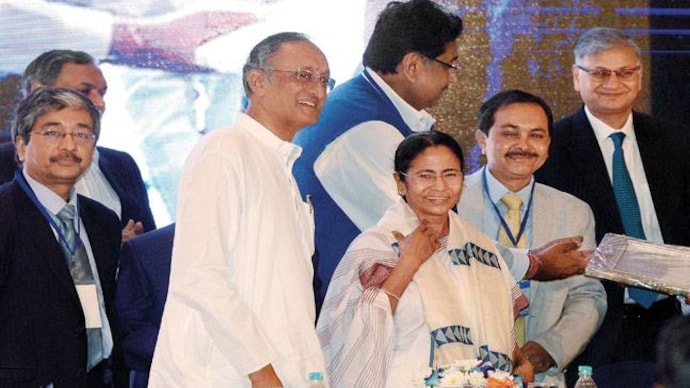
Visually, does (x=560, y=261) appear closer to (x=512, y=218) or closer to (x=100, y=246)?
(x=512, y=218)

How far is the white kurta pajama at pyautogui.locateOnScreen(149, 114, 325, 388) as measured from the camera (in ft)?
10.7

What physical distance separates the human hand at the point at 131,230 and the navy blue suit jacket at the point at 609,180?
145 centimetres

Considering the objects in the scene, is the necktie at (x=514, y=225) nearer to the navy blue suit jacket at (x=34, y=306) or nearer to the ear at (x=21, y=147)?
the navy blue suit jacket at (x=34, y=306)

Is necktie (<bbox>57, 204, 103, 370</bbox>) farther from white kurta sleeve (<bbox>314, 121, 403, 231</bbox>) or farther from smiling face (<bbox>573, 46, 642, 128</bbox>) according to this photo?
smiling face (<bbox>573, 46, 642, 128</bbox>)

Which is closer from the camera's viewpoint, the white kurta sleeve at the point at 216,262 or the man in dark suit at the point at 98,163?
the white kurta sleeve at the point at 216,262

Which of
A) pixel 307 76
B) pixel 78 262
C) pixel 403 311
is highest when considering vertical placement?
pixel 307 76

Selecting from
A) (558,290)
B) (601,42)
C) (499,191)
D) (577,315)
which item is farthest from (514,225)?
(601,42)

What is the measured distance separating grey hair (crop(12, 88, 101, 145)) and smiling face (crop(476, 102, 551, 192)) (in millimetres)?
1366

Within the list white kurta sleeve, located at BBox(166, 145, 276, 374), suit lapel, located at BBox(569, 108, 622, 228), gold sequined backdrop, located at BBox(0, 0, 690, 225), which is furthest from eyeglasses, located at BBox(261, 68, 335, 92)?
gold sequined backdrop, located at BBox(0, 0, 690, 225)

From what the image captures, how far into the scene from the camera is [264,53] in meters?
3.63

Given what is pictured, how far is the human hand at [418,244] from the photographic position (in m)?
3.83

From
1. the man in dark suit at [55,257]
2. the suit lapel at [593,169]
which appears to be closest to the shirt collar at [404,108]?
the suit lapel at [593,169]

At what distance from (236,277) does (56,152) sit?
0.92 metres

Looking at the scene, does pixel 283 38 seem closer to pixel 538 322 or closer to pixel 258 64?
pixel 258 64
